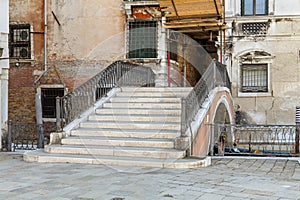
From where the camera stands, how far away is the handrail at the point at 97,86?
35.1 feet

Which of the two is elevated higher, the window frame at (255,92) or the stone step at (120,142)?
the window frame at (255,92)

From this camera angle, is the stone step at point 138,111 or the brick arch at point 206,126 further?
the stone step at point 138,111

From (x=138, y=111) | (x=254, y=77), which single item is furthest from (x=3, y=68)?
(x=254, y=77)

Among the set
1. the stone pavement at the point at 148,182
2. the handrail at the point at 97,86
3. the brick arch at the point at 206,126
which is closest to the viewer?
the stone pavement at the point at 148,182

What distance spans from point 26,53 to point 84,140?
10.2 meters

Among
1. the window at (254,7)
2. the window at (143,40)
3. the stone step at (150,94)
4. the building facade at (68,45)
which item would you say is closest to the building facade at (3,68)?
the stone step at (150,94)

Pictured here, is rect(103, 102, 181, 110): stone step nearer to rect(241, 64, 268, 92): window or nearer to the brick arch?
the brick arch

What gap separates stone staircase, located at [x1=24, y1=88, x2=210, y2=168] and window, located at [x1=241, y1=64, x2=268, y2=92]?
4.80 metres

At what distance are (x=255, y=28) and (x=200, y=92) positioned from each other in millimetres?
6767

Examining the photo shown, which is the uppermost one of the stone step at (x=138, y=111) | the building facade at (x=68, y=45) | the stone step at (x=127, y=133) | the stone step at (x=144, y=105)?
the building facade at (x=68, y=45)

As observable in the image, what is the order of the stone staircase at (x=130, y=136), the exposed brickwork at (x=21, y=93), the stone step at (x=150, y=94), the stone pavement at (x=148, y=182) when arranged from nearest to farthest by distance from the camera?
the stone pavement at (x=148, y=182) < the stone staircase at (x=130, y=136) < the stone step at (x=150, y=94) < the exposed brickwork at (x=21, y=93)

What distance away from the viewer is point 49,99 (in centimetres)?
1833

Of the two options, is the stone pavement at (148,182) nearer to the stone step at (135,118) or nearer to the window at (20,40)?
the stone step at (135,118)

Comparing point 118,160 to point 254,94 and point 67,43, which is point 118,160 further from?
point 67,43
